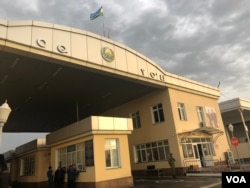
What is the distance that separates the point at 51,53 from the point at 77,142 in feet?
20.1

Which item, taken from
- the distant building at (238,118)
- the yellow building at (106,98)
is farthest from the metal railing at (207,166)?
the distant building at (238,118)

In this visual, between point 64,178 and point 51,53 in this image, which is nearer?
point 51,53

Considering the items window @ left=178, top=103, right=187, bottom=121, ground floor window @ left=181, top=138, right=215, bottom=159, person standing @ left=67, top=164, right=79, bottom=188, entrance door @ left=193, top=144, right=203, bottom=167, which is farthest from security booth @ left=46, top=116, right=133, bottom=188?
entrance door @ left=193, top=144, right=203, bottom=167

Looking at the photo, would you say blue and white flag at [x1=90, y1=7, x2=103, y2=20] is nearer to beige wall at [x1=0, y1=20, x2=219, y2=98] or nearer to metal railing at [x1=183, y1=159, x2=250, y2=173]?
beige wall at [x1=0, y1=20, x2=219, y2=98]

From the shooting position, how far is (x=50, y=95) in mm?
23609

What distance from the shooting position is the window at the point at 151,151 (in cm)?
2270

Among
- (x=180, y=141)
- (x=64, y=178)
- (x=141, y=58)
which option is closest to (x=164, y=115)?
(x=180, y=141)

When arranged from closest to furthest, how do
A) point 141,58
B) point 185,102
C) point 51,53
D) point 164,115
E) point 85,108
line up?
point 51,53, point 141,58, point 164,115, point 185,102, point 85,108

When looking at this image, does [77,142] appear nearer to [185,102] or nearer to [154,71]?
[154,71]

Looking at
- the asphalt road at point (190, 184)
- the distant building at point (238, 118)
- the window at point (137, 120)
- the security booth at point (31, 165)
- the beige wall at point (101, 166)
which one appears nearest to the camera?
the asphalt road at point (190, 184)

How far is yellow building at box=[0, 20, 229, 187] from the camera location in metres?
15.5

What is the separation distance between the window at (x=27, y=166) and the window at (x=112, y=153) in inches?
362

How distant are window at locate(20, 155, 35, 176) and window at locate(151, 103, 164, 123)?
1163 centimetres

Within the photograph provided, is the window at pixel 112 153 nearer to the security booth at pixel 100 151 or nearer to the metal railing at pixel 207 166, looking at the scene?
the security booth at pixel 100 151
